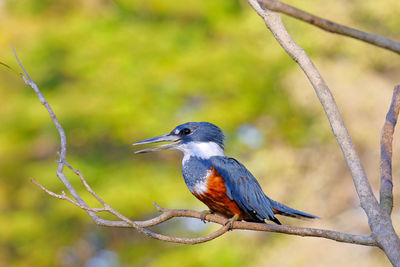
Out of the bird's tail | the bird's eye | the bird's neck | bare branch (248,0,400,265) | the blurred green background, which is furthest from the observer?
the blurred green background

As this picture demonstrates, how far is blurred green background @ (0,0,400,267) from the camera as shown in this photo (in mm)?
12492

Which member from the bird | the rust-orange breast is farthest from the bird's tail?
the rust-orange breast

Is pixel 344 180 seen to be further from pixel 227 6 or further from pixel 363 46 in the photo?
pixel 227 6

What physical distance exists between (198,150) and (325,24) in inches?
85.5

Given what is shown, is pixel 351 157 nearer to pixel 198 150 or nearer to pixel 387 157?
pixel 387 157

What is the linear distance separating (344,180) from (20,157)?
296 inches

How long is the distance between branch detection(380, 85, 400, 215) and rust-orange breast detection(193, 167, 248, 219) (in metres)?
1.25

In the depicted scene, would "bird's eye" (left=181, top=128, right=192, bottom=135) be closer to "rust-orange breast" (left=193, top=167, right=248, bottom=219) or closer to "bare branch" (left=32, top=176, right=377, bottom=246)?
"rust-orange breast" (left=193, top=167, right=248, bottom=219)

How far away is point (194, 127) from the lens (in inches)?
137

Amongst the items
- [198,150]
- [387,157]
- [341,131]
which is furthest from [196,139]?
[341,131]

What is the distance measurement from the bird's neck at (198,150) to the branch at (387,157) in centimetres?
144

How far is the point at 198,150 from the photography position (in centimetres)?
337

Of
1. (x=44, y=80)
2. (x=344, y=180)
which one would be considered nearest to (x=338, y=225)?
(x=344, y=180)

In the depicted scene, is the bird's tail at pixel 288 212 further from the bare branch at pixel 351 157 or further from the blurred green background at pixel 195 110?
the blurred green background at pixel 195 110
